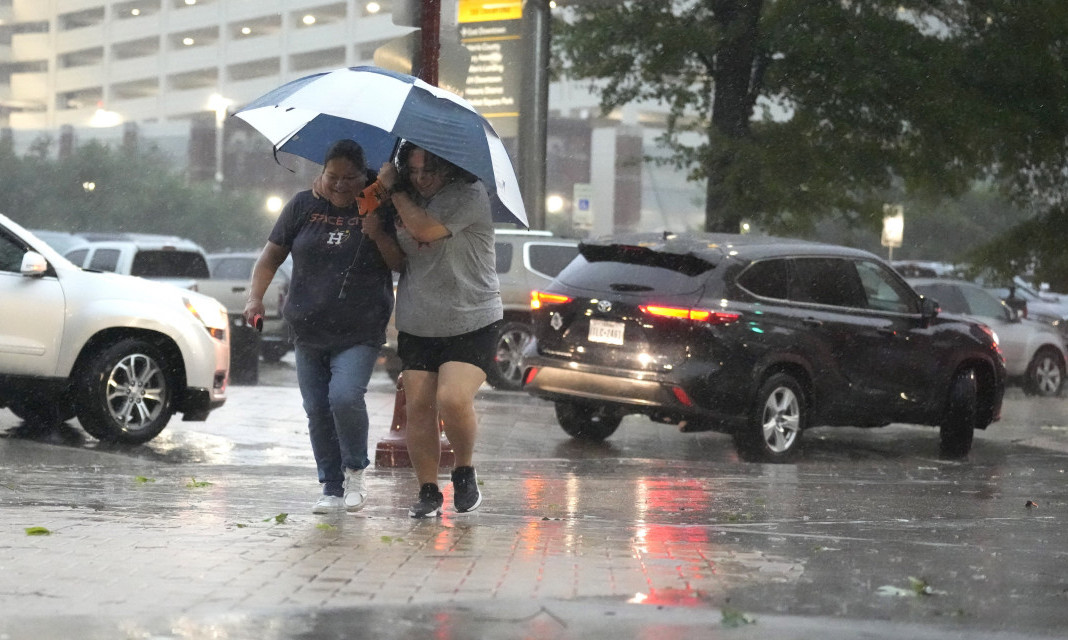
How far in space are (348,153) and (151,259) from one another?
46.2 feet

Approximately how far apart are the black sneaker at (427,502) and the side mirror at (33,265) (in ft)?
14.9

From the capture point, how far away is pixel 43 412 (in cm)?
1208

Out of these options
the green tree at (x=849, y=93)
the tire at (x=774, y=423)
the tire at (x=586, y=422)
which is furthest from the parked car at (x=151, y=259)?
the tire at (x=774, y=423)

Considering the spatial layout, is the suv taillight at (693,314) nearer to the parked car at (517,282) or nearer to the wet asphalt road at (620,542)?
the wet asphalt road at (620,542)

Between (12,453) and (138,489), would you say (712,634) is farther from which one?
(12,453)

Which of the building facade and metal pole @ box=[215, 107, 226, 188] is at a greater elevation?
the building facade

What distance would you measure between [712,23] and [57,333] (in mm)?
13383

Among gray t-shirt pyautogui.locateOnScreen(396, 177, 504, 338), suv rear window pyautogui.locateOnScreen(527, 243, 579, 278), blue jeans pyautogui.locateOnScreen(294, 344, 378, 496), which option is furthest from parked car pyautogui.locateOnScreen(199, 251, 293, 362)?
gray t-shirt pyautogui.locateOnScreen(396, 177, 504, 338)

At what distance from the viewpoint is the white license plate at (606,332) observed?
1130 centimetres

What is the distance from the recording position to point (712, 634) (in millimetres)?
4887

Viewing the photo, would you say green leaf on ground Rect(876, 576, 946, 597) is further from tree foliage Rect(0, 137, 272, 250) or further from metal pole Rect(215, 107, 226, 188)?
metal pole Rect(215, 107, 226, 188)

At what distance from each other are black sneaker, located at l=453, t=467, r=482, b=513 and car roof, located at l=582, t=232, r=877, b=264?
14.6ft

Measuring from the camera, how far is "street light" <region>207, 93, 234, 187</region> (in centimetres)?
4969

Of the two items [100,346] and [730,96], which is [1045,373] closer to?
[730,96]
